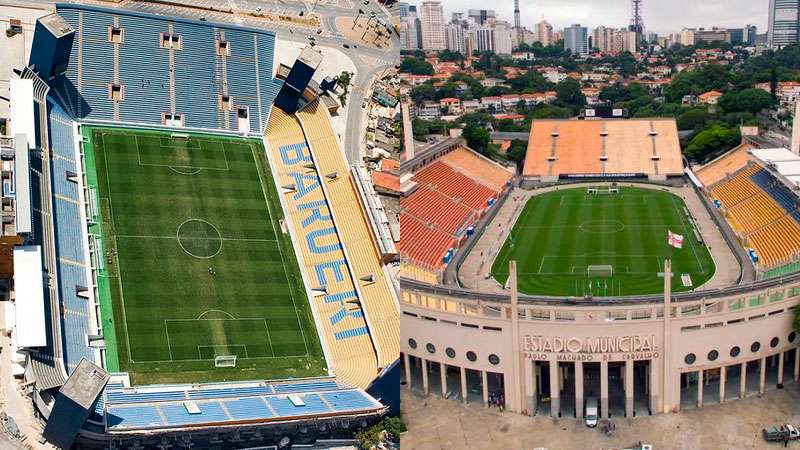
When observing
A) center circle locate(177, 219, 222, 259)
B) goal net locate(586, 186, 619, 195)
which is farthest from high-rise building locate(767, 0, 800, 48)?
center circle locate(177, 219, 222, 259)

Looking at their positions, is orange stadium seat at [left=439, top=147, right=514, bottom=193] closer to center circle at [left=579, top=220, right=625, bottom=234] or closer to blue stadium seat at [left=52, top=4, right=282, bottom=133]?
center circle at [left=579, top=220, right=625, bottom=234]

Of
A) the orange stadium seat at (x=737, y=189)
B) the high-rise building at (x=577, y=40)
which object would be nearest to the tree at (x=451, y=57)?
the high-rise building at (x=577, y=40)

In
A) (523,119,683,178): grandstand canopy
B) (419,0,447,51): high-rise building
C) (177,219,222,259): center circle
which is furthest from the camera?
(419,0,447,51): high-rise building

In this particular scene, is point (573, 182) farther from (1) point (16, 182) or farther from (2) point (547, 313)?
(1) point (16, 182)

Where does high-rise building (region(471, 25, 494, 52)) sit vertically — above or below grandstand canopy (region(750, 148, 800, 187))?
above

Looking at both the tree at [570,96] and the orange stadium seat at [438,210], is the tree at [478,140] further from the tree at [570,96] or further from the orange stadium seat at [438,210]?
the tree at [570,96]

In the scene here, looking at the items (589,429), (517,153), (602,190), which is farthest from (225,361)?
(517,153)

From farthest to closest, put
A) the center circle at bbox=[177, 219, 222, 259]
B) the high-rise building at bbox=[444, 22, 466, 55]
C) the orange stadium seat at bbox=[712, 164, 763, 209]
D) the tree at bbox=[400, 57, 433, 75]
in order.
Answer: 1. the high-rise building at bbox=[444, 22, 466, 55]
2. the tree at bbox=[400, 57, 433, 75]
3. the orange stadium seat at bbox=[712, 164, 763, 209]
4. the center circle at bbox=[177, 219, 222, 259]

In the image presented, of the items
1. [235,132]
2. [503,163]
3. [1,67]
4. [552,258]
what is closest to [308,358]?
[235,132]
